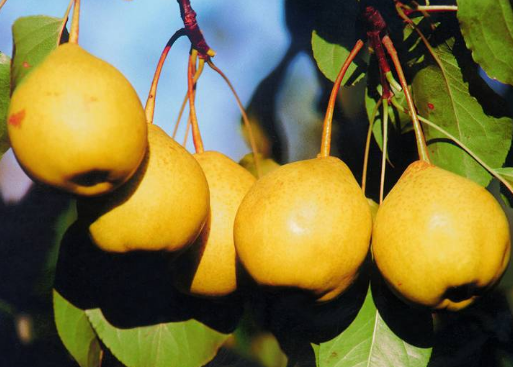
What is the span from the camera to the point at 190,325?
1.19 meters

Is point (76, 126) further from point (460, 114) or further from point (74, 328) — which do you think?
point (460, 114)

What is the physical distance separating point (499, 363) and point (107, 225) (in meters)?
1.08

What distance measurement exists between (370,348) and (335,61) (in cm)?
68

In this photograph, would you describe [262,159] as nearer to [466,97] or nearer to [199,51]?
[199,51]

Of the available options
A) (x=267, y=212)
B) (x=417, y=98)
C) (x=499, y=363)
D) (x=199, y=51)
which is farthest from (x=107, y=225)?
(x=499, y=363)

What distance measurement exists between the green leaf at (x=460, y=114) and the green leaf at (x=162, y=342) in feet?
2.09

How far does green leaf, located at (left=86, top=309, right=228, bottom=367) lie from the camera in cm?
115

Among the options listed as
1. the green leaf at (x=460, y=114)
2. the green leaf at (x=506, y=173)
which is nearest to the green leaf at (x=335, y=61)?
the green leaf at (x=460, y=114)

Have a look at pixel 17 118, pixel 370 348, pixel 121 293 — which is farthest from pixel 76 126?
pixel 370 348

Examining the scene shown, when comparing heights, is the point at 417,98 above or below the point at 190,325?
above

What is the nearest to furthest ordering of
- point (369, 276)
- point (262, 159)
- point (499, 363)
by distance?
point (369, 276) < point (499, 363) < point (262, 159)

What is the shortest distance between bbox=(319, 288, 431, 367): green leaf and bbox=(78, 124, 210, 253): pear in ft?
1.26

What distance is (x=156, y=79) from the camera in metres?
1.12

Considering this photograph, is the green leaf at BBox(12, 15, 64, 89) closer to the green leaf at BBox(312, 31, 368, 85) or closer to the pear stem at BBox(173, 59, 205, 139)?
the pear stem at BBox(173, 59, 205, 139)
